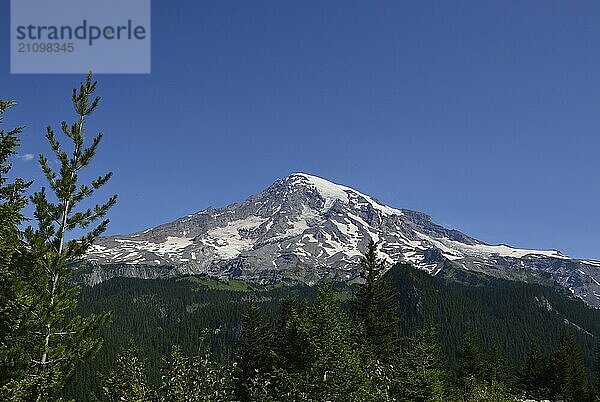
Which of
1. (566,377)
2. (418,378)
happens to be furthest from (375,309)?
(566,377)

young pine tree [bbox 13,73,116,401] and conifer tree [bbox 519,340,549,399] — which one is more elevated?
young pine tree [bbox 13,73,116,401]

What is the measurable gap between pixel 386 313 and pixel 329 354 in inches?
1106

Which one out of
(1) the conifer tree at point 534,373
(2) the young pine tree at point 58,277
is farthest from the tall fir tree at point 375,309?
(1) the conifer tree at point 534,373

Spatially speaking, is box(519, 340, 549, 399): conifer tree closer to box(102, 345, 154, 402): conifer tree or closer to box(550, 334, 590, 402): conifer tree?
box(550, 334, 590, 402): conifer tree

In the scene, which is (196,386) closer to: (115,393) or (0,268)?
(115,393)

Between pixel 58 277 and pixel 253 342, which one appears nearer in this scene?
pixel 58 277

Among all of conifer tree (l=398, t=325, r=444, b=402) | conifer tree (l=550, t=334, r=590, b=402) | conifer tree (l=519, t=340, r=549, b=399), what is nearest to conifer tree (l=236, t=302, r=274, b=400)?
conifer tree (l=398, t=325, r=444, b=402)

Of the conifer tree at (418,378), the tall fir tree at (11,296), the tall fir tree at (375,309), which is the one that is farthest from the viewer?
the tall fir tree at (375,309)

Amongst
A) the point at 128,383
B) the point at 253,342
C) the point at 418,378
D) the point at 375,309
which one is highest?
the point at 375,309

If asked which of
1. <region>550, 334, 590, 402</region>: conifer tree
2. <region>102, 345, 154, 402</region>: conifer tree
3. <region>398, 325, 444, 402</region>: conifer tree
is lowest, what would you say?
<region>550, 334, 590, 402</region>: conifer tree

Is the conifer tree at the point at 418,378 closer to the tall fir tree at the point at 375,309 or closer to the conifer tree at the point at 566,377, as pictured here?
the tall fir tree at the point at 375,309

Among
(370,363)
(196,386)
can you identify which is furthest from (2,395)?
(370,363)

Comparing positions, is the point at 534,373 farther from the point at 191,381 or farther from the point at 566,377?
the point at 191,381

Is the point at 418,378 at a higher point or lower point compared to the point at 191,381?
lower
